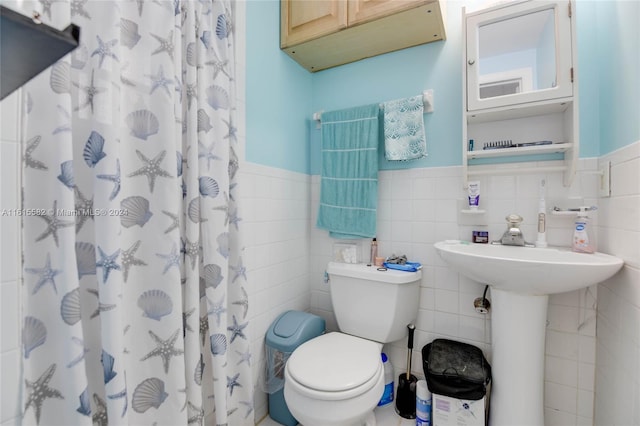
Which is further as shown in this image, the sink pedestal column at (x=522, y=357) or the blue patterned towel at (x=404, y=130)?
the blue patterned towel at (x=404, y=130)

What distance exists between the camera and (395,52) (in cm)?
166

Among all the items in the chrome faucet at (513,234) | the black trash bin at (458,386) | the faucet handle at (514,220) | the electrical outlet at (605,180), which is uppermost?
the electrical outlet at (605,180)

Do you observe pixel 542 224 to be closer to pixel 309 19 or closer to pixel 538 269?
pixel 538 269

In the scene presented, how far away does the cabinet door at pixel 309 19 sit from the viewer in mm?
1461

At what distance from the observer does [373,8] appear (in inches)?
54.3

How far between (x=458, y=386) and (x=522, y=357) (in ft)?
0.94

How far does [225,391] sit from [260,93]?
134cm

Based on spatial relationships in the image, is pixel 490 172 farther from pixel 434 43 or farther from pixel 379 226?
pixel 434 43

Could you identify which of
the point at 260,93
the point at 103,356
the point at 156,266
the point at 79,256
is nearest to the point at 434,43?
the point at 260,93

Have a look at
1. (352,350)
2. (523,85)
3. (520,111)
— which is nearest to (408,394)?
(352,350)

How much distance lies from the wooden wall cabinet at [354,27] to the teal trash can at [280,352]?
1506mm

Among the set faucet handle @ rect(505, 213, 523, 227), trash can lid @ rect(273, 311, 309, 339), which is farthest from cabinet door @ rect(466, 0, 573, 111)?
trash can lid @ rect(273, 311, 309, 339)

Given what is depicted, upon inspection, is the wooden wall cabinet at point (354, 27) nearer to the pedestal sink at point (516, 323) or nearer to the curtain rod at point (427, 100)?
the curtain rod at point (427, 100)

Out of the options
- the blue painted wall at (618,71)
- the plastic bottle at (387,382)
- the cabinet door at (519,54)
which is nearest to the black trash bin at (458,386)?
the plastic bottle at (387,382)
